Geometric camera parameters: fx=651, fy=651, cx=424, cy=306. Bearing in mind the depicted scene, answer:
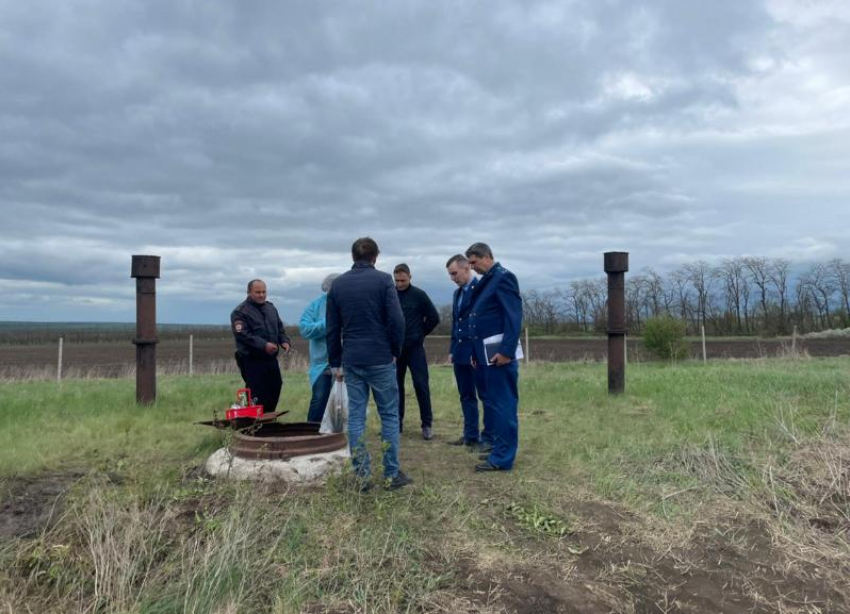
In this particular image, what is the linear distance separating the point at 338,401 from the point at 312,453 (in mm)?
844

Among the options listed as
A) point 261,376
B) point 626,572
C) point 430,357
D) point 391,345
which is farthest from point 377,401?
point 430,357

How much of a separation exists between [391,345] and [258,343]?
85.6 inches

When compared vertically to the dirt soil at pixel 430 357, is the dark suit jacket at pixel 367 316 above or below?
above

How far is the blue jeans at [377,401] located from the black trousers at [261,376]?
2.09m

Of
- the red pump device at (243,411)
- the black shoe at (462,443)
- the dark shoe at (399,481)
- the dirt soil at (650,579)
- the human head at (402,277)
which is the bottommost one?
the dirt soil at (650,579)

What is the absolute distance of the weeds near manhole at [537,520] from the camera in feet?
12.7

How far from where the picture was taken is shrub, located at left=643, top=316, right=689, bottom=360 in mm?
19609

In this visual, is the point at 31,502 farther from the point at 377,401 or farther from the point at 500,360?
the point at 500,360

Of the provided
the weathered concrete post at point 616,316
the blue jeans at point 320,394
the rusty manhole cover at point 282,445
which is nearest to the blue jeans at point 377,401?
the rusty manhole cover at point 282,445

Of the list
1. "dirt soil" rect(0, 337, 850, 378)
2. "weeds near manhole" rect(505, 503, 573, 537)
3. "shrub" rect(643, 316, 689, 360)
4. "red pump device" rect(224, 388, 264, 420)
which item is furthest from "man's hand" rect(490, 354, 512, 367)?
"shrub" rect(643, 316, 689, 360)

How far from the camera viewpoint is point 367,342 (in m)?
4.60

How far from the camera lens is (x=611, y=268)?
29.5 feet

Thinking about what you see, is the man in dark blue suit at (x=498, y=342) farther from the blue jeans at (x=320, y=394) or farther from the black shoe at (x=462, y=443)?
the blue jeans at (x=320, y=394)

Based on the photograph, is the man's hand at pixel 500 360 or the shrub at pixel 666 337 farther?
the shrub at pixel 666 337
